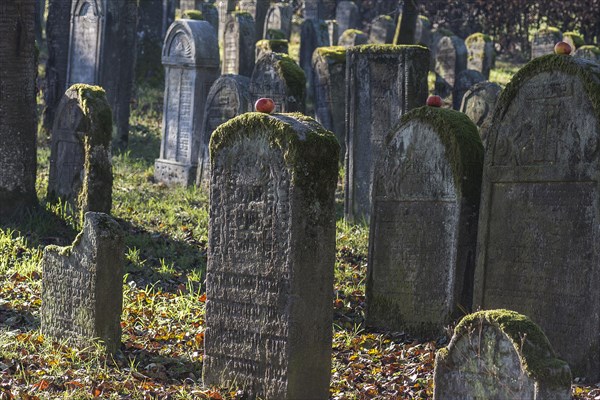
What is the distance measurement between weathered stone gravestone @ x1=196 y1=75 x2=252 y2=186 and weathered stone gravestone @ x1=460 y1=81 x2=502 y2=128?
9.92ft

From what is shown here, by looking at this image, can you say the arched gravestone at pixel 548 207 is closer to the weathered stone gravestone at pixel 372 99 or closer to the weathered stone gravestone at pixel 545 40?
the weathered stone gravestone at pixel 372 99

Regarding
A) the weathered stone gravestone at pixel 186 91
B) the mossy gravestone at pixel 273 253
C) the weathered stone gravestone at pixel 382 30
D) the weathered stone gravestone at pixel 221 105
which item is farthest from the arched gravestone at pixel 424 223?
the weathered stone gravestone at pixel 382 30

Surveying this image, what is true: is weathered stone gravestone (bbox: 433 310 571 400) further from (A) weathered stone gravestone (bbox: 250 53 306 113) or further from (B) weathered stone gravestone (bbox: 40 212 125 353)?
(A) weathered stone gravestone (bbox: 250 53 306 113)

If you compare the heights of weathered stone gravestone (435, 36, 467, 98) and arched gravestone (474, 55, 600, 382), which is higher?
weathered stone gravestone (435, 36, 467, 98)

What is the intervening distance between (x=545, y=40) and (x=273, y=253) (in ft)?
70.7

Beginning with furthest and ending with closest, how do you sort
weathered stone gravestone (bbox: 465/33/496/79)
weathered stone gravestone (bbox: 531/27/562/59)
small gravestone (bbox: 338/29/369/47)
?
weathered stone gravestone (bbox: 531/27/562/59) < weathered stone gravestone (bbox: 465/33/496/79) < small gravestone (bbox: 338/29/369/47)

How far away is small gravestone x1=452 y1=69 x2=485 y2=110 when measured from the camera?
19.3 meters

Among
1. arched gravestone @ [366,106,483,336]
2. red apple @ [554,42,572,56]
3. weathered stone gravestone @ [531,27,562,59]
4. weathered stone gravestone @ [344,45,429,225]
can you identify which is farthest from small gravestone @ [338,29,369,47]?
red apple @ [554,42,572,56]

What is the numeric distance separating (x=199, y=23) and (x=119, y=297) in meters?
8.78

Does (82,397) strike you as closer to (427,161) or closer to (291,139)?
(291,139)

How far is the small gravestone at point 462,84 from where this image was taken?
63.5ft

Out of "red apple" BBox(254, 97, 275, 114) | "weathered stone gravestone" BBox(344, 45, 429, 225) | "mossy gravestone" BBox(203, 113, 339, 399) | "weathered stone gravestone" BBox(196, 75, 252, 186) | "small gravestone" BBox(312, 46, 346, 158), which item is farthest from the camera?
"small gravestone" BBox(312, 46, 346, 158)

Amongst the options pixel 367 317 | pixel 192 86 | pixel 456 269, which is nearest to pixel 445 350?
pixel 456 269

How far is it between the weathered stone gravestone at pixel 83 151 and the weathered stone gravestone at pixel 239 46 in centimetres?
889
